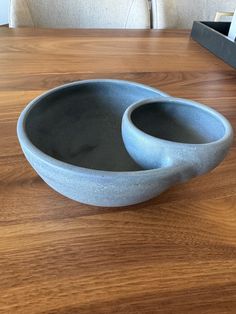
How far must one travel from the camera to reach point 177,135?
1.26ft

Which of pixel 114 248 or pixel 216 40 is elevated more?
pixel 216 40

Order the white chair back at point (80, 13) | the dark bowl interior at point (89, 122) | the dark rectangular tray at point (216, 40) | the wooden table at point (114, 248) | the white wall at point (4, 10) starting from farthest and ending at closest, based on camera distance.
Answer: the white wall at point (4, 10)
the white chair back at point (80, 13)
the dark rectangular tray at point (216, 40)
the dark bowl interior at point (89, 122)
the wooden table at point (114, 248)

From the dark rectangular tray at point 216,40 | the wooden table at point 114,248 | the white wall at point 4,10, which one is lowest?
the white wall at point 4,10

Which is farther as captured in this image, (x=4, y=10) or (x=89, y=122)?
(x=4, y=10)

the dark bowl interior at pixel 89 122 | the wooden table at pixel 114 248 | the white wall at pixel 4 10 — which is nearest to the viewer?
the wooden table at pixel 114 248

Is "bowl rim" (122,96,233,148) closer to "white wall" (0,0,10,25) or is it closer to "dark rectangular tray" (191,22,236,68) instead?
"dark rectangular tray" (191,22,236,68)

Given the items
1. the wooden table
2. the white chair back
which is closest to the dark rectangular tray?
the white chair back

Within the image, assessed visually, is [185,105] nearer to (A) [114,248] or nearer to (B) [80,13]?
(A) [114,248]

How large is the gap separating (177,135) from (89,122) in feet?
0.40

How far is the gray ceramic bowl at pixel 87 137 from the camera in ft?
0.92

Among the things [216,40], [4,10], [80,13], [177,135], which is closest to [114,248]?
[177,135]

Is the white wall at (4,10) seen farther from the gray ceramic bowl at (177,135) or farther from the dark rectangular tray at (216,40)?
the gray ceramic bowl at (177,135)

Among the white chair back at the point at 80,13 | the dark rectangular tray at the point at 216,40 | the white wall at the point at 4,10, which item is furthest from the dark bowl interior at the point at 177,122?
the white wall at the point at 4,10

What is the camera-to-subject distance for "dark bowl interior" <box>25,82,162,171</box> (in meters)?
0.39
